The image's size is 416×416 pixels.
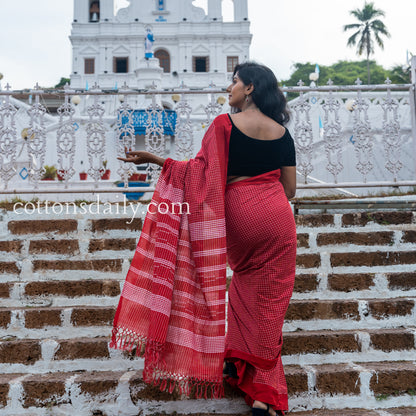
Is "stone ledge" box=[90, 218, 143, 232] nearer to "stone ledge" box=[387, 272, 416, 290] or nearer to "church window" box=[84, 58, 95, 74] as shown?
"stone ledge" box=[387, 272, 416, 290]

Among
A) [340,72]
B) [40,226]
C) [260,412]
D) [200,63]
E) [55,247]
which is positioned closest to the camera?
[260,412]

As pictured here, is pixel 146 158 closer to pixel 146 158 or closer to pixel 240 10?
pixel 146 158

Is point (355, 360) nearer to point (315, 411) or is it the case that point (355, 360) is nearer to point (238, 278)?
point (315, 411)

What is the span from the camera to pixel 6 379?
2.30 meters

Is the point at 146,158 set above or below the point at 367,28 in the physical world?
below

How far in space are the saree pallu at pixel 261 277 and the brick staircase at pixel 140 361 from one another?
11.9 inches

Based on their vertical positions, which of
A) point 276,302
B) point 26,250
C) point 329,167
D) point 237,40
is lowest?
point 276,302

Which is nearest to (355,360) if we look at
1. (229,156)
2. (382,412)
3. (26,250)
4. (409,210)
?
(382,412)

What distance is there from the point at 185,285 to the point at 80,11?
110ft

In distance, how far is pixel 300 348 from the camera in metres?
2.53

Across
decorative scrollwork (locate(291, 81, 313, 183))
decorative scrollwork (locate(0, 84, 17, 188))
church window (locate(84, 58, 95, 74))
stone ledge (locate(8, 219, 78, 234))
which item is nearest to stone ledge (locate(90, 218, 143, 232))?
stone ledge (locate(8, 219, 78, 234))

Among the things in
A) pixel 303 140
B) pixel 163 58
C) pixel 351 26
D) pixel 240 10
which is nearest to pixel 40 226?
pixel 303 140

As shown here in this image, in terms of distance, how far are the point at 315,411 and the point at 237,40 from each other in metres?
30.8

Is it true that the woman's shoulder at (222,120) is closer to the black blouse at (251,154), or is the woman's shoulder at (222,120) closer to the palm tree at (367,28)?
the black blouse at (251,154)
